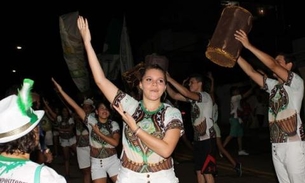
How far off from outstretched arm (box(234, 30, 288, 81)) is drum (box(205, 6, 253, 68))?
0.07 metres

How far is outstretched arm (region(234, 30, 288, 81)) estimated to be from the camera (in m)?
4.80

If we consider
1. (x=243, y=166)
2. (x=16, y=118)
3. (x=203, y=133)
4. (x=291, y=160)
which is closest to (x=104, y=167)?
(x=203, y=133)

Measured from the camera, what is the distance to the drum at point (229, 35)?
482 centimetres

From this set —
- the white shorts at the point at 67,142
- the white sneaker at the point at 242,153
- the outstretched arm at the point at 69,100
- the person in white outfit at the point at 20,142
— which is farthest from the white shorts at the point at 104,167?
the white sneaker at the point at 242,153

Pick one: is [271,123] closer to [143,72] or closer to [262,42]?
[143,72]

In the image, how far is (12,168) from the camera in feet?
7.82

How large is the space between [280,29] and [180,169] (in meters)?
11.2

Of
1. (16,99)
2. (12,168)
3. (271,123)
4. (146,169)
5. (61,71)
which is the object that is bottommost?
(61,71)

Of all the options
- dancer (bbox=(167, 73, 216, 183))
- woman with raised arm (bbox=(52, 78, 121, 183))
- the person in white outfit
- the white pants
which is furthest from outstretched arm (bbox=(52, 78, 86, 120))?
the person in white outfit

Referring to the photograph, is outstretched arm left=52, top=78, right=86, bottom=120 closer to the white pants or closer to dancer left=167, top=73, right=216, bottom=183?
dancer left=167, top=73, right=216, bottom=183

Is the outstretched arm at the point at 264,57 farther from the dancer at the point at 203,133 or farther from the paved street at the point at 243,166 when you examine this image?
the paved street at the point at 243,166

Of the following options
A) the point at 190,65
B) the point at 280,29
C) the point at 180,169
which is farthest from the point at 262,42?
the point at 180,169

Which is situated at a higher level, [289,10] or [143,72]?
[143,72]

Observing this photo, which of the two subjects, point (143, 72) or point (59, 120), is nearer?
point (143, 72)
